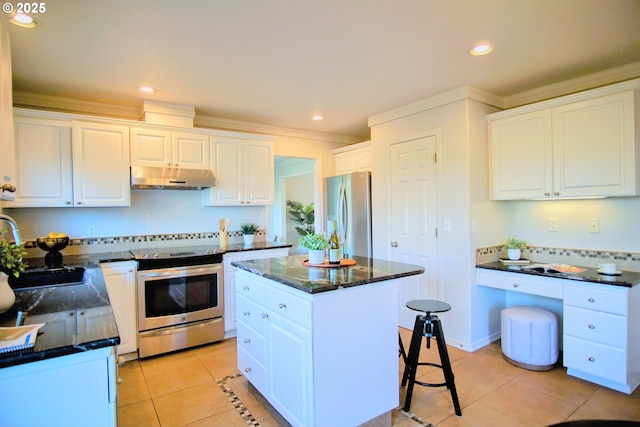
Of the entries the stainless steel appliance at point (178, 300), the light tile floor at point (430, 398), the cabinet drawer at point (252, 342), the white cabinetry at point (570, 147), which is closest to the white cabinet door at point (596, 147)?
the white cabinetry at point (570, 147)

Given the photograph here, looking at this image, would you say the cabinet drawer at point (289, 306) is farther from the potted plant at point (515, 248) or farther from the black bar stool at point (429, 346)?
the potted plant at point (515, 248)

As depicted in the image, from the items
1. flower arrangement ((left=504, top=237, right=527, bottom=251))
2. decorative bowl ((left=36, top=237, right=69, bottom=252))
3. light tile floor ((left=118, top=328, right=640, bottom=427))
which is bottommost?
light tile floor ((left=118, top=328, right=640, bottom=427))

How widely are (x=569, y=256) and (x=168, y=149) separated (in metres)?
3.98

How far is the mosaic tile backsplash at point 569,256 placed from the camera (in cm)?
285

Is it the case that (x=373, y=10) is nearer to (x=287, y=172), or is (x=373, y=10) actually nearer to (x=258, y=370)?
(x=258, y=370)

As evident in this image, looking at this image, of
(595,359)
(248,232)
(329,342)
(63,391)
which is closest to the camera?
(63,391)

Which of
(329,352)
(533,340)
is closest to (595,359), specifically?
(533,340)

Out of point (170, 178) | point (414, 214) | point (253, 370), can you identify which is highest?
point (170, 178)

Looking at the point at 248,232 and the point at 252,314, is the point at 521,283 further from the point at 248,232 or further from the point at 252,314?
the point at 248,232

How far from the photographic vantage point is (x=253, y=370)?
247cm

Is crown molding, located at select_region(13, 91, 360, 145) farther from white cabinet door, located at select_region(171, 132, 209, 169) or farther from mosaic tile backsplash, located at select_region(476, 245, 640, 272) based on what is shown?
mosaic tile backsplash, located at select_region(476, 245, 640, 272)

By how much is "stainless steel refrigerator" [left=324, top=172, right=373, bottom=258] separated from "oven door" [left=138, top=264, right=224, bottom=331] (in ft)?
5.51

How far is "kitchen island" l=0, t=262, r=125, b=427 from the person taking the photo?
109 cm

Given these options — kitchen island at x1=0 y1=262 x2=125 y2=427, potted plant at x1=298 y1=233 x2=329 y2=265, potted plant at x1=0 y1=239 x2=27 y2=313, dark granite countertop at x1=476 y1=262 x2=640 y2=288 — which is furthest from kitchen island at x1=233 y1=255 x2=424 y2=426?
dark granite countertop at x1=476 y1=262 x2=640 y2=288
